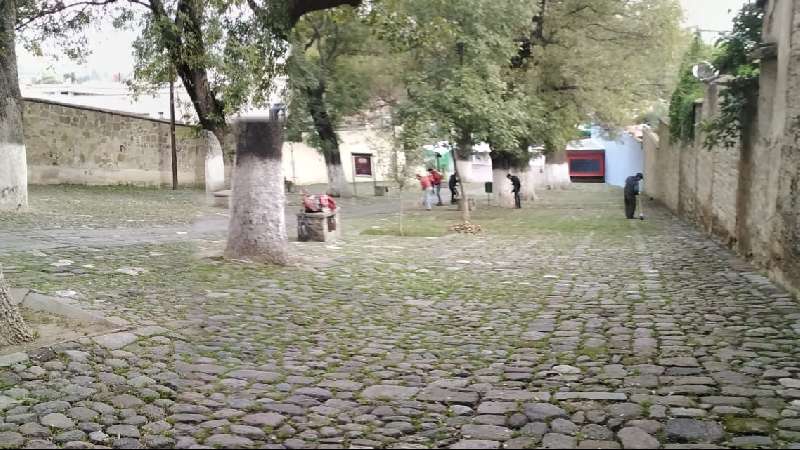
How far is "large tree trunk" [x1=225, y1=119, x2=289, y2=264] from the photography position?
896 cm

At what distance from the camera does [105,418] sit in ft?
12.7

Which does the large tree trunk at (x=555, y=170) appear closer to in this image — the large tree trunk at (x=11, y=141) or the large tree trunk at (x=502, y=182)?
the large tree trunk at (x=502, y=182)

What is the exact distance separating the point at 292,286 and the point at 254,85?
11.9 ft

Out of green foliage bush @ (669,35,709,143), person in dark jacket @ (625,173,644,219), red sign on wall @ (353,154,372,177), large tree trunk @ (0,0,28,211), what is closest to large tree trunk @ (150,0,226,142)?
large tree trunk @ (0,0,28,211)

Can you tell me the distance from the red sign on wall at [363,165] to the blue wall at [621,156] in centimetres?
1231

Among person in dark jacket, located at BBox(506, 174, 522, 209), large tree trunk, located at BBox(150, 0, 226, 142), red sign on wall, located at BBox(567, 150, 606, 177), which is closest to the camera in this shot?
large tree trunk, located at BBox(150, 0, 226, 142)

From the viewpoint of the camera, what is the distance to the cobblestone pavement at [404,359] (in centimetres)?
375

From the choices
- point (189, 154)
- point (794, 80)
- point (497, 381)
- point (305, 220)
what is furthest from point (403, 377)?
point (189, 154)

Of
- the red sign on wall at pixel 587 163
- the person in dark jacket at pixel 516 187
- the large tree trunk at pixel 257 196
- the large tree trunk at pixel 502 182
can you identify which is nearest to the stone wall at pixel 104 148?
the large tree trunk at pixel 502 182

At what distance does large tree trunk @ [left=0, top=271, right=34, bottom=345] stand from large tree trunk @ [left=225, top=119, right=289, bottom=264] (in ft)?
13.4

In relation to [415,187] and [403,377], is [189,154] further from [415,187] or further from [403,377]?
[403,377]

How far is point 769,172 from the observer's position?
28.6ft

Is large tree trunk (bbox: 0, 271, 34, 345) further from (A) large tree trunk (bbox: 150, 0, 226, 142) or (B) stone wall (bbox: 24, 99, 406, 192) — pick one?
(B) stone wall (bbox: 24, 99, 406, 192)

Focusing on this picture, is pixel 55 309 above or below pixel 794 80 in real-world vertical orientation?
below
